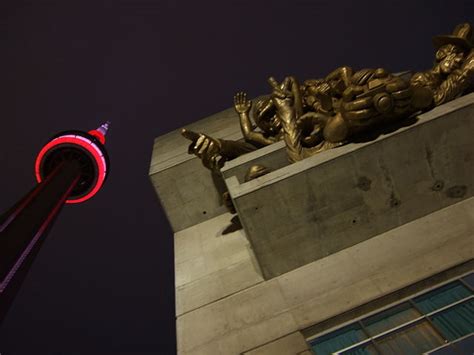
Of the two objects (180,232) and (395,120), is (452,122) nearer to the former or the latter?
(395,120)

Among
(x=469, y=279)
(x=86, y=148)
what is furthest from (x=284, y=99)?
(x=86, y=148)

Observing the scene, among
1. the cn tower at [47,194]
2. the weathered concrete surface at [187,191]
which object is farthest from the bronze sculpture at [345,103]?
the cn tower at [47,194]

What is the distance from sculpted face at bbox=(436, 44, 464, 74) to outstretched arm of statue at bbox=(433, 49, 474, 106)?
114mm

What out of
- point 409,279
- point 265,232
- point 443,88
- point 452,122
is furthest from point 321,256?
point 443,88

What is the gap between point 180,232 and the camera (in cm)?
1070

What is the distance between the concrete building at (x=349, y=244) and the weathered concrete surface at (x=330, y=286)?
2 cm

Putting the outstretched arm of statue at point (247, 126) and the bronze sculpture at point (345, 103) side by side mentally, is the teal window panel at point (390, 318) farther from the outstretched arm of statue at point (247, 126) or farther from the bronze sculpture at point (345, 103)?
the outstretched arm of statue at point (247, 126)

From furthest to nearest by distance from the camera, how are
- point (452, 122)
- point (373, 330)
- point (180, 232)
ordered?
point (180, 232)
point (452, 122)
point (373, 330)

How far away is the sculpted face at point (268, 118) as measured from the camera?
9922 mm

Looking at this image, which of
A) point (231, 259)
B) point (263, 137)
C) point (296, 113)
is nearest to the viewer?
point (231, 259)

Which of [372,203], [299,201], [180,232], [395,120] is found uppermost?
[395,120]

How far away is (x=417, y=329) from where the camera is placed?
534 centimetres

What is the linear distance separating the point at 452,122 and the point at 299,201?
247 centimetres

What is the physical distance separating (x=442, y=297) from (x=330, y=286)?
1483 millimetres
